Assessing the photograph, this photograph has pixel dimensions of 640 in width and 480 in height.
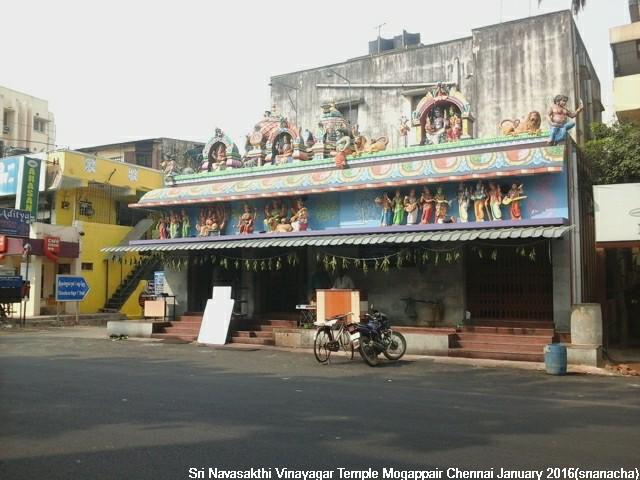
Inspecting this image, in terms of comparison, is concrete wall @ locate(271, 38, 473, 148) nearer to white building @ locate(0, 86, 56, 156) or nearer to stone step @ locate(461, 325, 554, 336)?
stone step @ locate(461, 325, 554, 336)

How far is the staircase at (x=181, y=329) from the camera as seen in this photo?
17719 millimetres

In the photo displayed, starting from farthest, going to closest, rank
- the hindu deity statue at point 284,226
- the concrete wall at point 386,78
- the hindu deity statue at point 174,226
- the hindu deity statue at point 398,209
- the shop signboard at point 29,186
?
the shop signboard at point 29,186
the concrete wall at point 386,78
the hindu deity statue at point 174,226
the hindu deity statue at point 284,226
the hindu deity statue at point 398,209

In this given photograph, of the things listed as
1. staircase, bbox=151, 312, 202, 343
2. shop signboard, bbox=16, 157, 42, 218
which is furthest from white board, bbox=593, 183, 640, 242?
shop signboard, bbox=16, 157, 42, 218

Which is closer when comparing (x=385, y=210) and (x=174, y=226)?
(x=385, y=210)

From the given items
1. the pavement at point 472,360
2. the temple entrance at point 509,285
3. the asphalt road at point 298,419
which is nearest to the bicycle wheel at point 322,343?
the asphalt road at point 298,419

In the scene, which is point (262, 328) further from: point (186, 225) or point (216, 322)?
point (186, 225)

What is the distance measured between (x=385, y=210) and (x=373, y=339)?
16.5 ft

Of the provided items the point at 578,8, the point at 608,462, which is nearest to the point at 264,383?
the point at 608,462

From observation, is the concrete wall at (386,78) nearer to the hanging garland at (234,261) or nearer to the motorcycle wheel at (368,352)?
the hanging garland at (234,261)

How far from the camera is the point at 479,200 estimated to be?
14992 mm

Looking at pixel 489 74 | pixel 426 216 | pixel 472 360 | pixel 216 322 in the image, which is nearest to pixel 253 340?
pixel 216 322

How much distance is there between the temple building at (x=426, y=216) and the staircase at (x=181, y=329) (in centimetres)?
82

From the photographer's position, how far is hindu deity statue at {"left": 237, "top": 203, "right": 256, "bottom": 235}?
60.8 feet

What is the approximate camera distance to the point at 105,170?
28.1 m
